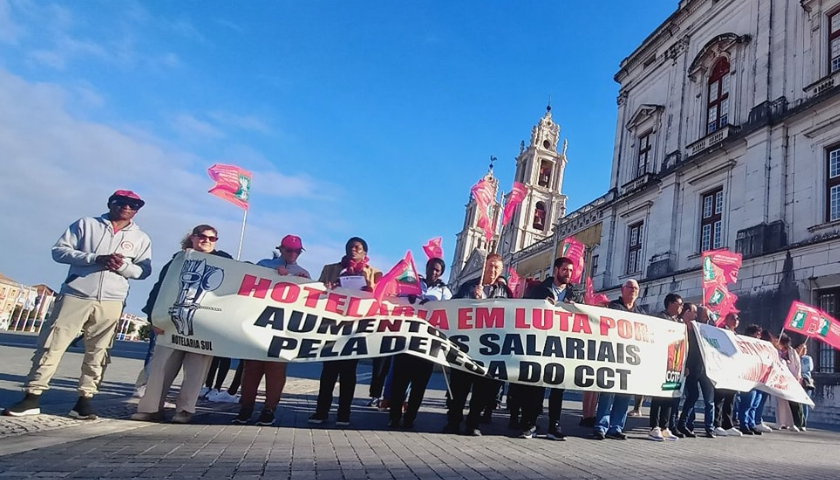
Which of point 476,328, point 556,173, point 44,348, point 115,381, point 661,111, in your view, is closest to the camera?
point 44,348

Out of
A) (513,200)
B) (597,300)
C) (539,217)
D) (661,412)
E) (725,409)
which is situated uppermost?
(539,217)

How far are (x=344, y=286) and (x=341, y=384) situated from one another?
103 cm

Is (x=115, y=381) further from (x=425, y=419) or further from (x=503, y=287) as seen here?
(x=503, y=287)

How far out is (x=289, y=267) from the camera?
577cm

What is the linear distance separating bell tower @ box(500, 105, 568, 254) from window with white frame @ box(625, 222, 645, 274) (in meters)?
28.3

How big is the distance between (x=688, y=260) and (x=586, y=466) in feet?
62.3

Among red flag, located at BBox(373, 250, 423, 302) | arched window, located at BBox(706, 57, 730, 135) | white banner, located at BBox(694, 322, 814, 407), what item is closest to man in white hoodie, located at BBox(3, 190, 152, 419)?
red flag, located at BBox(373, 250, 423, 302)

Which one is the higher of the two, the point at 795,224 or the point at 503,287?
the point at 795,224

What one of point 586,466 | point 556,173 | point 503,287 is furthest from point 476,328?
point 556,173

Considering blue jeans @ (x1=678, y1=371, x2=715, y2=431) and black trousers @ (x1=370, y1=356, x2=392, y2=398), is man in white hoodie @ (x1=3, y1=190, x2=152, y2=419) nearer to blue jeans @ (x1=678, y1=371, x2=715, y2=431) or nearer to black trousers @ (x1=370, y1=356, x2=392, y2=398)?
black trousers @ (x1=370, y1=356, x2=392, y2=398)

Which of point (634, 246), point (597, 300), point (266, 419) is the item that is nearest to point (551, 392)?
point (266, 419)

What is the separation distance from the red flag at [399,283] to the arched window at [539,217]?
2048 inches

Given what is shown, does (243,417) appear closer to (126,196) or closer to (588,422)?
(126,196)

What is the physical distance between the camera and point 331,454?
361 cm
